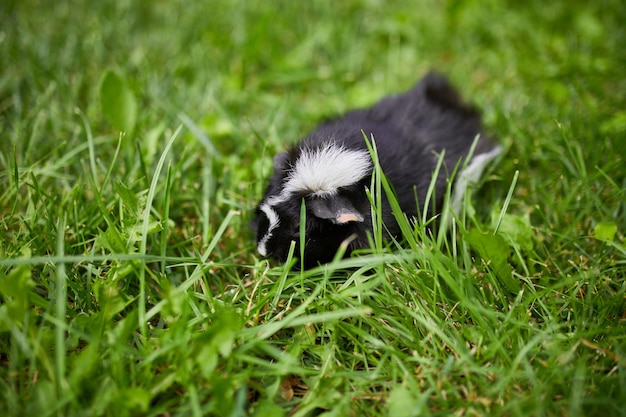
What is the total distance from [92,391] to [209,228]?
1.03 m

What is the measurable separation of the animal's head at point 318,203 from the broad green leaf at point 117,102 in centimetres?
122

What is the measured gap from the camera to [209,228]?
102 inches

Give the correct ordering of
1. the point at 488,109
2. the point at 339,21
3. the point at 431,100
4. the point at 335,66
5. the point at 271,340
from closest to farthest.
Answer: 1. the point at 271,340
2. the point at 431,100
3. the point at 488,109
4. the point at 335,66
5. the point at 339,21

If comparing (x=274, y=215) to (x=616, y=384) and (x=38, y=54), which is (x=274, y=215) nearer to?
(x=616, y=384)

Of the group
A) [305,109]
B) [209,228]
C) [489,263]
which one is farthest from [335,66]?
[489,263]

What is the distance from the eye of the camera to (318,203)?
2.24 meters

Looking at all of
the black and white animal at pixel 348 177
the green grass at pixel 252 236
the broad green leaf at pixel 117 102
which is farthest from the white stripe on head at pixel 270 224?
the broad green leaf at pixel 117 102

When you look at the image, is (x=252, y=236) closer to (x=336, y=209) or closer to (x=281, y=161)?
(x=281, y=161)

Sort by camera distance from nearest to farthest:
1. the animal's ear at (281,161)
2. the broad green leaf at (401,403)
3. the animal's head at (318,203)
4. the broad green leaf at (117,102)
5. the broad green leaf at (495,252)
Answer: the broad green leaf at (401,403)
the broad green leaf at (495,252)
the animal's head at (318,203)
the animal's ear at (281,161)
the broad green leaf at (117,102)

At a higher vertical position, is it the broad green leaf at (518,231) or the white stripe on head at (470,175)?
the white stripe on head at (470,175)

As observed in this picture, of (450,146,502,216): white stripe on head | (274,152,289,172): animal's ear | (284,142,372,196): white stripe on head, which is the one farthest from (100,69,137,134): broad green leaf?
(450,146,502,216): white stripe on head

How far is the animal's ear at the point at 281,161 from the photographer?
2.49 m

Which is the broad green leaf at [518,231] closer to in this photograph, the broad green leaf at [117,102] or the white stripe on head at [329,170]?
the white stripe on head at [329,170]

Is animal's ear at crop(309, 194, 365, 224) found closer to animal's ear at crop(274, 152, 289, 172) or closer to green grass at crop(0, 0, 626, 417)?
green grass at crop(0, 0, 626, 417)
